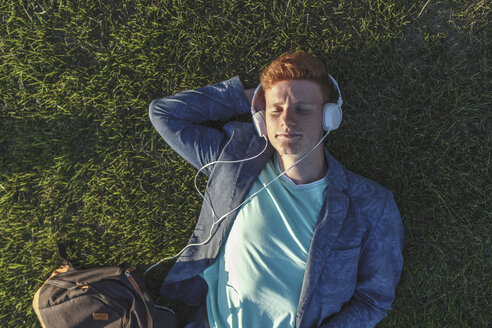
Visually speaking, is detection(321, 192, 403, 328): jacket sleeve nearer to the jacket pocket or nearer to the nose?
the jacket pocket

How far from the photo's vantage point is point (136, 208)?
308cm

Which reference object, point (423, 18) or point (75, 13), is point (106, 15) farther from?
point (423, 18)

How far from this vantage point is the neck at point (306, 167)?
97.2 inches

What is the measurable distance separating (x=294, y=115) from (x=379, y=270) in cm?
143

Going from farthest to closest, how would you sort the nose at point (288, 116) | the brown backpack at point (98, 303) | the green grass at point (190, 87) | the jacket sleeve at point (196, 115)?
the green grass at point (190, 87) → the brown backpack at point (98, 303) → the jacket sleeve at point (196, 115) → the nose at point (288, 116)

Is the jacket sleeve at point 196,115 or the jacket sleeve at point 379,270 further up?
the jacket sleeve at point 196,115

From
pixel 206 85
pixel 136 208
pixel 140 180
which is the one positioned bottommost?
pixel 136 208

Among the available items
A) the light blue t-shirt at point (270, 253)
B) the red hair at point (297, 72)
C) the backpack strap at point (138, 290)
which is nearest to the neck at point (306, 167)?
the light blue t-shirt at point (270, 253)

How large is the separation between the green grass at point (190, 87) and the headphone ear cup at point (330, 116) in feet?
1.95

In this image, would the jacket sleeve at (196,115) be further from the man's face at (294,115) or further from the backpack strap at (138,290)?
the backpack strap at (138,290)

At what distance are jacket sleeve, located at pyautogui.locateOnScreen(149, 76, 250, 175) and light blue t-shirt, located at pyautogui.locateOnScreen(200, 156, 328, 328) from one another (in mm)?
542

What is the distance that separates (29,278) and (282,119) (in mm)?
3047

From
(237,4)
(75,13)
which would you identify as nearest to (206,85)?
(237,4)

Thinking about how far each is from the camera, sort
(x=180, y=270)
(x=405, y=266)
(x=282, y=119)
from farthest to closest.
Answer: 1. (x=405, y=266)
2. (x=180, y=270)
3. (x=282, y=119)
